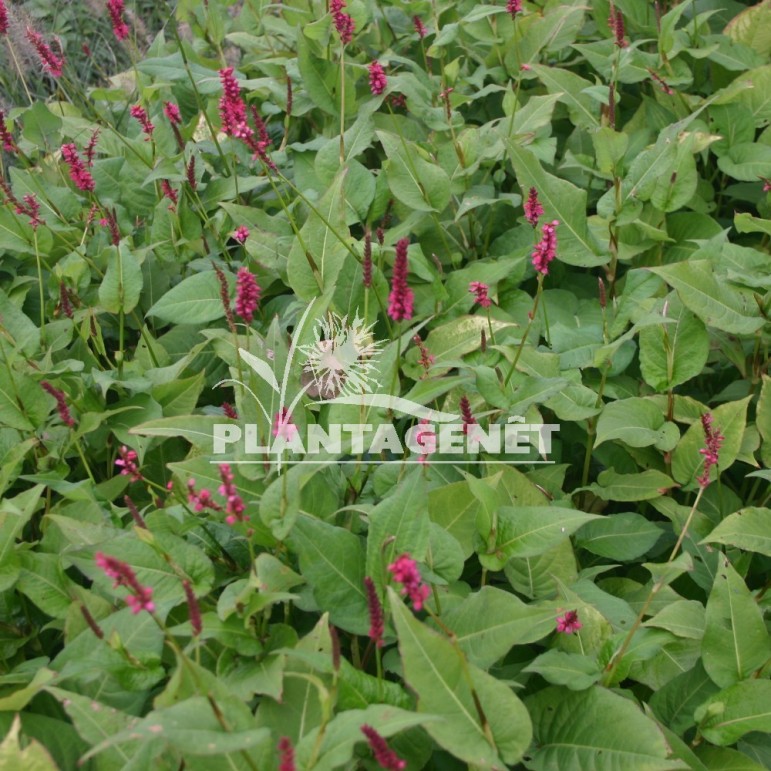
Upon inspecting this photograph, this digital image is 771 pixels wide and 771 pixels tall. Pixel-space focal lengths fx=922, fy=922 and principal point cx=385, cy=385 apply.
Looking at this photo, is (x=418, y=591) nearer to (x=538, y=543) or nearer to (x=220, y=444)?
(x=538, y=543)

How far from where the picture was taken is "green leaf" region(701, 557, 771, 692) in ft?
5.26

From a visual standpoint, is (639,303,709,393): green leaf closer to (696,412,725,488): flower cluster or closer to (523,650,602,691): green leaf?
(696,412,725,488): flower cluster

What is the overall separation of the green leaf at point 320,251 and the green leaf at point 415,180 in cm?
19

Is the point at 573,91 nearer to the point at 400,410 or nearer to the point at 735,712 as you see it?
the point at 400,410

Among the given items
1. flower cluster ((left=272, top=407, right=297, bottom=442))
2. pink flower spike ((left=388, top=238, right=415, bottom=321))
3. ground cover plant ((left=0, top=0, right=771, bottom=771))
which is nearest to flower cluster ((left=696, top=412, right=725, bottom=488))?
ground cover plant ((left=0, top=0, right=771, bottom=771))

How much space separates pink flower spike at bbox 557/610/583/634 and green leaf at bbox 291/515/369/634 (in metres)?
0.33

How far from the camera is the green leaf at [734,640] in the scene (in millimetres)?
1603

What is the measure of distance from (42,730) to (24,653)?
0.33 m

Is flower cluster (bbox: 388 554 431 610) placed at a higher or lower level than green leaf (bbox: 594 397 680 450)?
higher

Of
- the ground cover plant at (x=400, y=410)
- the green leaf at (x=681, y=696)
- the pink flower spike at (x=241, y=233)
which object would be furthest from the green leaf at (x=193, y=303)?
the green leaf at (x=681, y=696)

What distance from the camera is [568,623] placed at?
1.57 metres

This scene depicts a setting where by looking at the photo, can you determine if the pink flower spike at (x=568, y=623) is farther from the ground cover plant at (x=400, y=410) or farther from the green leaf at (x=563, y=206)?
the green leaf at (x=563, y=206)

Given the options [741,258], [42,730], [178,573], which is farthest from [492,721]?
[741,258]

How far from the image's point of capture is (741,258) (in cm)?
212
